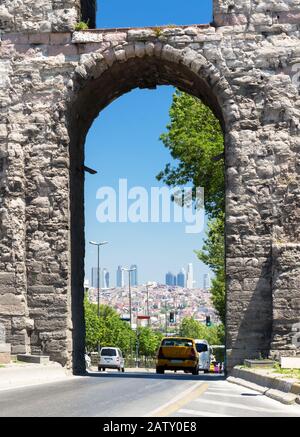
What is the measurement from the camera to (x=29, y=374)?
23047 mm

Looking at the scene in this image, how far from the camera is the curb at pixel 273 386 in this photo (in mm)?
14452

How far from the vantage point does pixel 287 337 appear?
2642 cm

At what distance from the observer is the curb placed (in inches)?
569

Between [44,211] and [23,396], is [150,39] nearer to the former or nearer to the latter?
[44,211]

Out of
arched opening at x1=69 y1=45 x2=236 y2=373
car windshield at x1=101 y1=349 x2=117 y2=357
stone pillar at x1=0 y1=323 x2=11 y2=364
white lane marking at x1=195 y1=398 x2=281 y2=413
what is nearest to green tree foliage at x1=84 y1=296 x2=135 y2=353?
car windshield at x1=101 y1=349 x2=117 y2=357

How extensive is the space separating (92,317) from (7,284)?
65376 mm

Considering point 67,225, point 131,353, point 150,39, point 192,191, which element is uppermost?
point 150,39

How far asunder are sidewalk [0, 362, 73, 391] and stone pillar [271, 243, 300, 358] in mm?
6091

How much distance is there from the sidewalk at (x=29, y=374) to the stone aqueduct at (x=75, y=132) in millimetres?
1384

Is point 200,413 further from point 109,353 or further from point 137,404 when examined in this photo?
point 109,353

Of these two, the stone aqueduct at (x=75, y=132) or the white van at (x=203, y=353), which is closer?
the stone aqueduct at (x=75, y=132)

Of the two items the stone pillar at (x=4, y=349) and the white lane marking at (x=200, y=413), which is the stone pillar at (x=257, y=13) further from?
the white lane marking at (x=200, y=413)

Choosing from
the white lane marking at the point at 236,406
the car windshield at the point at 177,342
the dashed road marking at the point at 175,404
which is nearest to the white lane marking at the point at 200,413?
the dashed road marking at the point at 175,404
